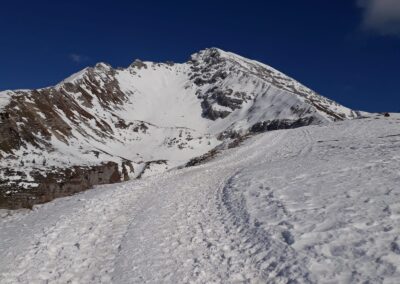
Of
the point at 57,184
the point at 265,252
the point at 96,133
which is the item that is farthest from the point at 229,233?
the point at 96,133

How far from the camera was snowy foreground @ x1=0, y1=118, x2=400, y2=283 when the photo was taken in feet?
36.6

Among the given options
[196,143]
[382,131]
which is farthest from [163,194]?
[196,143]

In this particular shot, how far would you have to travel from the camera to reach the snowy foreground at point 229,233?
36.6ft

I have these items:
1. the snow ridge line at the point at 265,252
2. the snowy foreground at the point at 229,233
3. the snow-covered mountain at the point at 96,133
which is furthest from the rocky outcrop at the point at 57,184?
the snow ridge line at the point at 265,252

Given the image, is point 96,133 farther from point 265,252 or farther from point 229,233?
point 265,252

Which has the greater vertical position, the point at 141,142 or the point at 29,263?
the point at 141,142

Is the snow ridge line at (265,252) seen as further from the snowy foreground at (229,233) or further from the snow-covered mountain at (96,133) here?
the snow-covered mountain at (96,133)

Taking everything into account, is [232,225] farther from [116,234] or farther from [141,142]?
[141,142]

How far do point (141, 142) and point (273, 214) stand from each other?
124171 millimetres

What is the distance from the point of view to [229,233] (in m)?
15.1

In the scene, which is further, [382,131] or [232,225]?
[382,131]

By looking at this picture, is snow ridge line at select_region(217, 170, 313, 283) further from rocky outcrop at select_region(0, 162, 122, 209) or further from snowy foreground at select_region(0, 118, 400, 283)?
rocky outcrop at select_region(0, 162, 122, 209)

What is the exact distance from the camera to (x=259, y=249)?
12805mm

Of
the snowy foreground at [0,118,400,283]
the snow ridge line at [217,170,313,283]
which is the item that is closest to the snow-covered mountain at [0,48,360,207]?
the snowy foreground at [0,118,400,283]
